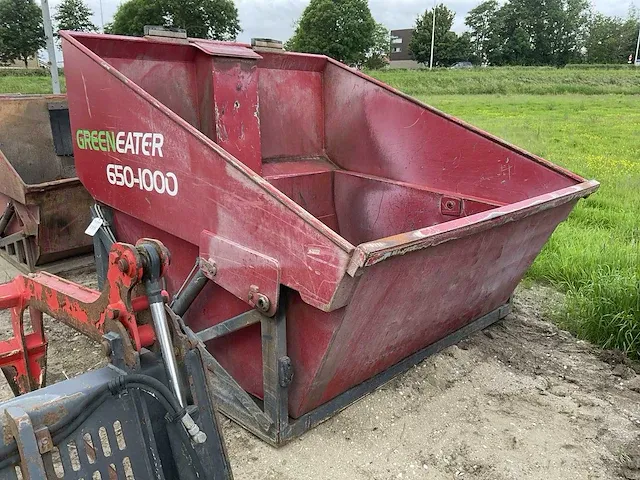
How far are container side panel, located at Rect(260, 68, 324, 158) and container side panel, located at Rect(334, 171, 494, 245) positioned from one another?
36 centimetres

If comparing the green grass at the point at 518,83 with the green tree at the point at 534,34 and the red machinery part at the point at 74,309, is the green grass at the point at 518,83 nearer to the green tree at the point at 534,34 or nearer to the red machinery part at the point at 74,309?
the red machinery part at the point at 74,309

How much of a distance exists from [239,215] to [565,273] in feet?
9.74

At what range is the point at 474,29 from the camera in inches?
2589

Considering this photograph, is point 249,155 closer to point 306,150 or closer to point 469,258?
point 306,150

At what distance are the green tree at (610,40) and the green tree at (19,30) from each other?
5342 centimetres

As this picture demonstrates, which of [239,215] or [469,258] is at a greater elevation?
[239,215]

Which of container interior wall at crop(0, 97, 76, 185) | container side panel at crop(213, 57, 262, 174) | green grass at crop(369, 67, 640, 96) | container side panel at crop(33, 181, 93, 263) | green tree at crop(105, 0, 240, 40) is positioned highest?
green tree at crop(105, 0, 240, 40)

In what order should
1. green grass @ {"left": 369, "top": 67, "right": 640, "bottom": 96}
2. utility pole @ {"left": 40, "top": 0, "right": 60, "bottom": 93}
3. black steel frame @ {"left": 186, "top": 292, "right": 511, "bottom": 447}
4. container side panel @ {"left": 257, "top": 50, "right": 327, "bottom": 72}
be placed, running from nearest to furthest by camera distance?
black steel frame @ {"left": 186, "top": 292, "right": 511, "bottom": 447}, container side panel @ {"left": 257, "top": 50, "right": 327, "bottom": 72}, utility pole @ {"left": 40, "top": 0, "right": 60, "bottom": 93}, green grass @ {"left": 369, "top": 67, "right": 640, "bottom": 96}

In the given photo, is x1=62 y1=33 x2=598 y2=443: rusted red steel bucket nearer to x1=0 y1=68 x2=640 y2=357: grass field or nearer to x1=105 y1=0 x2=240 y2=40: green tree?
x1=0 y1=68 x2=640 y2=357: grass field

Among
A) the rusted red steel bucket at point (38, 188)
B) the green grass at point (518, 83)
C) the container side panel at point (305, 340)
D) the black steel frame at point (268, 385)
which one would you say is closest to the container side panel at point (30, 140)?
the rusted red steel bucket at point (38, 188)

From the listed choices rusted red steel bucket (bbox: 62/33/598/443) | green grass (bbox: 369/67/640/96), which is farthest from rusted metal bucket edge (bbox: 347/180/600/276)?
green grass (bbox: 369/67/640/96)

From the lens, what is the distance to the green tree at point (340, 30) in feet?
167

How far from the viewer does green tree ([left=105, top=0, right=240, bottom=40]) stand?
47.0 meters

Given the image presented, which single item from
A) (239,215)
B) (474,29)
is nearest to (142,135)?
(239,215)
